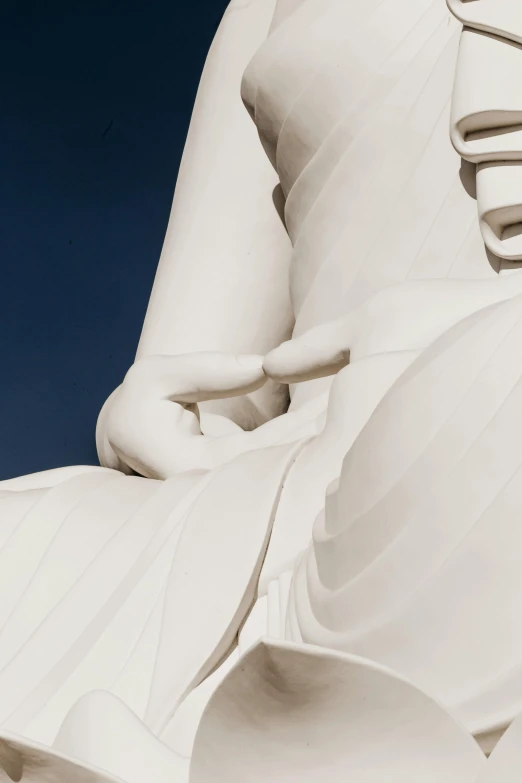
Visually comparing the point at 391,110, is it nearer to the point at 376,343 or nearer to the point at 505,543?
the point at 376,343

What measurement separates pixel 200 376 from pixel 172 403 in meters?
0.06

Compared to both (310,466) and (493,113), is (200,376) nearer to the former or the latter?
(310,466)

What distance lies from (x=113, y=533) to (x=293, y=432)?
11.3 inches

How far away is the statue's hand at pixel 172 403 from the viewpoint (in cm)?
142

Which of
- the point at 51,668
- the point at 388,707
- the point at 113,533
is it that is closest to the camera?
the point at 388,707

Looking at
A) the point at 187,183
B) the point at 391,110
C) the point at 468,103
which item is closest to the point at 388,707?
the point at 468,103

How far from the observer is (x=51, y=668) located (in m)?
1.16

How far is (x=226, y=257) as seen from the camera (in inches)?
77.1

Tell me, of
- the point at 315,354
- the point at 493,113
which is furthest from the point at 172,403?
the point at 493,113

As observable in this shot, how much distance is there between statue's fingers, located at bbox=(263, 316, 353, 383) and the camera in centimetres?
133

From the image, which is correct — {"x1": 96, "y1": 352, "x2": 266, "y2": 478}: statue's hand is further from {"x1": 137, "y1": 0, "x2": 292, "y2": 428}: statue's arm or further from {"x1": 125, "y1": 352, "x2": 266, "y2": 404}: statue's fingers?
{"x1": 137, "y1": 0, "x2": 292, "y2": 428}: statue's arm

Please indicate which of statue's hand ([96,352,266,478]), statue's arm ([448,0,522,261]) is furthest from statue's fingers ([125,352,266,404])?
statue's arm ([448,0,522,261])

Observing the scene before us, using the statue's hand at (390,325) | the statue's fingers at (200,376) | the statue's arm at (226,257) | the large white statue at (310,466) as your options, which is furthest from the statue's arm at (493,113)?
the statue's arm at (226,257)

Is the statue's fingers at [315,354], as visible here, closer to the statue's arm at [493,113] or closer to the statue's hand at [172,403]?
the statue's hand at [172,403]
